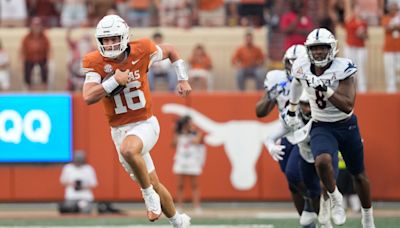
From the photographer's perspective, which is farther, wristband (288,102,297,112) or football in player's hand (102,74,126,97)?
wristband (288,102,297,112)

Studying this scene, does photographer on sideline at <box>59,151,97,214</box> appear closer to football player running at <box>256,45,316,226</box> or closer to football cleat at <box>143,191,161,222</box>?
football player running at <box>256,45,316,226</box>

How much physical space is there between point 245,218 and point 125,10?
19.9 feet

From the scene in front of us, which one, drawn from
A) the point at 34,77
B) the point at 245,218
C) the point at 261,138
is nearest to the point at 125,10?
the point at 34,77

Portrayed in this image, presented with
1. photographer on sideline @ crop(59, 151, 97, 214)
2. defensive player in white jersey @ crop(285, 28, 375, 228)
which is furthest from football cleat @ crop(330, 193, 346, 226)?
photographer on sideline @ crop(59, 151, 97, 214)

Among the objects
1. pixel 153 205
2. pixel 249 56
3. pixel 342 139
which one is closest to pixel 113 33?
pixel 153 205

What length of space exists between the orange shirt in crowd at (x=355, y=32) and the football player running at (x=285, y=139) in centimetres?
702

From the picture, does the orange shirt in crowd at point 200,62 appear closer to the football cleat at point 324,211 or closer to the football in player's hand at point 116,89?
the football cleat at point 324,211

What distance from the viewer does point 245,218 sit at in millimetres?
14656

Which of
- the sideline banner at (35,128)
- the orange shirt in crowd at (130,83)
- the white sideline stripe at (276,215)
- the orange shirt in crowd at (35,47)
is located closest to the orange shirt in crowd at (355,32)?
the white sideline stripe at (276,215)

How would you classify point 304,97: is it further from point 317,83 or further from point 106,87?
point 106,87

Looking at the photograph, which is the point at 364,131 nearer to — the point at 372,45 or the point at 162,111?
the point at 372,45

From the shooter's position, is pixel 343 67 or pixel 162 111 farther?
pixel 162 111

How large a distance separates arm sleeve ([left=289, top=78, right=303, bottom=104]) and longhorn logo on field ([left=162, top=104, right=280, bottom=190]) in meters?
6.62

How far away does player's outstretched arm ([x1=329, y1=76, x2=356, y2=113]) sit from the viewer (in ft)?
32.9
